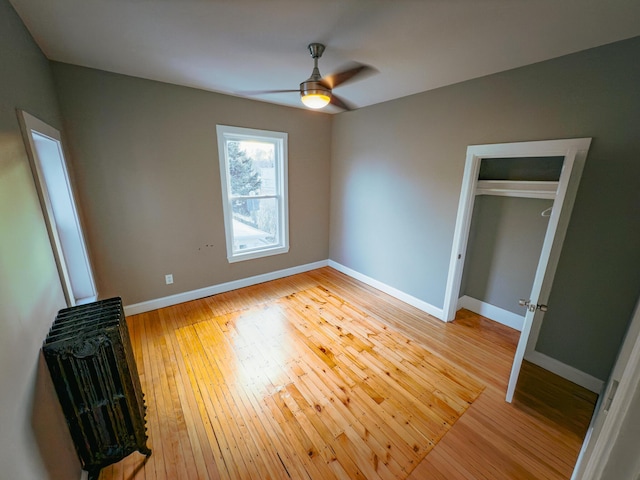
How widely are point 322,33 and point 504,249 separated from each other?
284 centimetres

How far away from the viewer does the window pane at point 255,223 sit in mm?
3674

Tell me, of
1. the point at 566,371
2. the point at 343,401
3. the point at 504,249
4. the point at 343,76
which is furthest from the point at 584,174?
the point at 343,401

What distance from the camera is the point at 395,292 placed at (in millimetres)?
3609

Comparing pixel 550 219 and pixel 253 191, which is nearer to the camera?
pixel 550 219

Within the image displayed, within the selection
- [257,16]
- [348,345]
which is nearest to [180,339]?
[348,345]

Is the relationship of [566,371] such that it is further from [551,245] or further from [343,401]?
[343,401]

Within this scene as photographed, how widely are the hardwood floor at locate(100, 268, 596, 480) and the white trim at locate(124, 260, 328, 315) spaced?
0.45 ft

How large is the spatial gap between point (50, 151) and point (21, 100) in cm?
82

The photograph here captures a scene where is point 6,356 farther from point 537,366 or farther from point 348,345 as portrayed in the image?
point 537,366

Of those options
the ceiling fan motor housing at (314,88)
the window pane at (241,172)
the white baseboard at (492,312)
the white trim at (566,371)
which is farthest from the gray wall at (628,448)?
the window pane at (241,172)

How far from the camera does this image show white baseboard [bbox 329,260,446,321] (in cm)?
314

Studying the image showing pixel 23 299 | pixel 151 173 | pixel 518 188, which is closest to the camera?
pixel 23 299

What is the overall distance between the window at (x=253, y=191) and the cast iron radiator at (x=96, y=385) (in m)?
2.22

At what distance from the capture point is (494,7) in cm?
142
